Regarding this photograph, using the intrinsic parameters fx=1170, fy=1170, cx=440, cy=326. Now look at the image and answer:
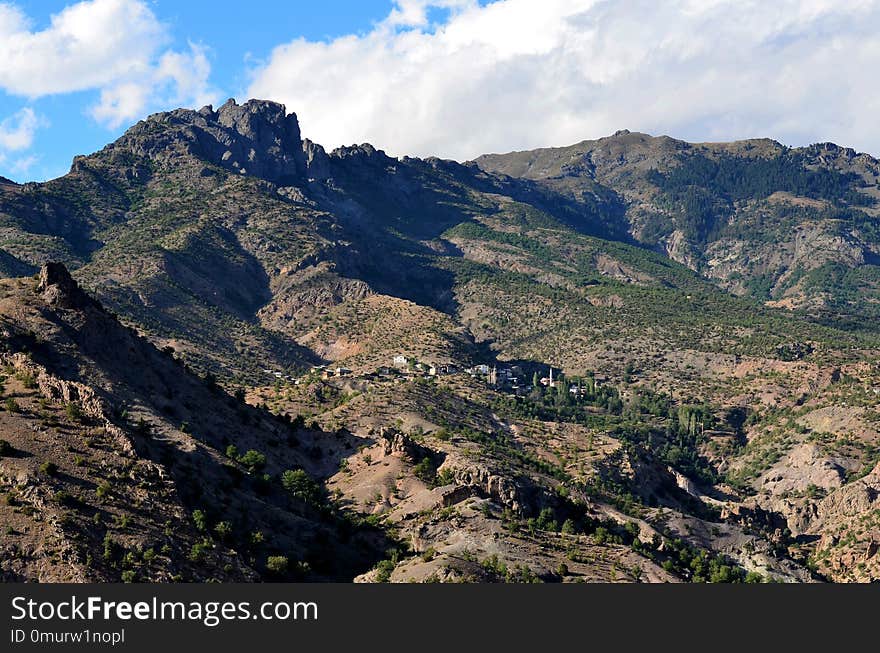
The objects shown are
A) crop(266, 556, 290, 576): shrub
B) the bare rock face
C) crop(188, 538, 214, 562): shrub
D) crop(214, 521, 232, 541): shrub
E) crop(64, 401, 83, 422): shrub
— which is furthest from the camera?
the bare rock face

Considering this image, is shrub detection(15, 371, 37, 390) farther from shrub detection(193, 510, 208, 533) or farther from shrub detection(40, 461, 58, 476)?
shrub detection(193, 510, 208, 533)

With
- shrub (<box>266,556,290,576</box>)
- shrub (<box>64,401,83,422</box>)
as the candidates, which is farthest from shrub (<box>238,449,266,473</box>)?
shrub (<box>266,556,290,576</box>)

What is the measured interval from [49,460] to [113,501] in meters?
5.94

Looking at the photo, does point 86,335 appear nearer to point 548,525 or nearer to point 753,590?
point 548,525

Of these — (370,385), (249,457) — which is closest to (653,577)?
(249,457)

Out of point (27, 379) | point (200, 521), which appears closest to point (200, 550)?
point (200, 521)

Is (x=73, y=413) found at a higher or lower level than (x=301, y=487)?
higher

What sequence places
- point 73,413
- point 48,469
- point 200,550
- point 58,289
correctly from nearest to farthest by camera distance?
Result: point 200,550
point 48,469
point 73,413
point 58,289

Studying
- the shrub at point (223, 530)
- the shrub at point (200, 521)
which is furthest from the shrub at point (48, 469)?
the shrub at point (223, 530)

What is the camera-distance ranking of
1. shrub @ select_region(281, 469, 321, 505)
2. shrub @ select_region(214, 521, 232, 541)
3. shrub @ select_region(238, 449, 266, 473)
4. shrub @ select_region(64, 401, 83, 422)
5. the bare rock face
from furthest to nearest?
1. the bare rock face
2. shrub @ select_region(238, 449, 266, 473)
3. shrub @ select_region(281, 469, 321, 505)
4. shrub @ select_region(64, 401, 83, 422)
5. shrub @ select_region(214, 521, 232, 541)

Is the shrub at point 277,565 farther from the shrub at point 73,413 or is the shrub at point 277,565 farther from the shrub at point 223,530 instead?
the shrub at point 73,413

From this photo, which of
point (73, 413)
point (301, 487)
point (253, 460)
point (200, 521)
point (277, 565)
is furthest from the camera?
point (253, 460)

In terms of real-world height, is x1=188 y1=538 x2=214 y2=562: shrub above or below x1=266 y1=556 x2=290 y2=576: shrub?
above

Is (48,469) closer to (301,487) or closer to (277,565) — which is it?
(277,565)
